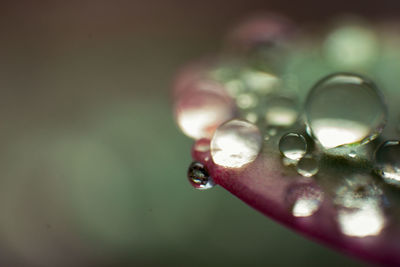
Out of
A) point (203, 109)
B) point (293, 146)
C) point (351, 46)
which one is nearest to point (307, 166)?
point (293, 146)

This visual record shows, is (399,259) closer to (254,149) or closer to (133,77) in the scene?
(254,149)

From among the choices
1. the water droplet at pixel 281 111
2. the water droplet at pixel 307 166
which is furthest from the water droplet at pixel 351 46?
the water droplet at pixel 307 166

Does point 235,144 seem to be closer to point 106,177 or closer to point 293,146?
point 293,146

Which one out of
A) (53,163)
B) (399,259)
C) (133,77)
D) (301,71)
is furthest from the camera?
(133,77)

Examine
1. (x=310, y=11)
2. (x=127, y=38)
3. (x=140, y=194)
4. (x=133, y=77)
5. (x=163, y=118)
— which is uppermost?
(x=310, y=11)

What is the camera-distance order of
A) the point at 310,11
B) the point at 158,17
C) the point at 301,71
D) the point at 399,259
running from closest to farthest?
the point at 399,259
the point at 301,71
the point at 158,17
the point at 310,11

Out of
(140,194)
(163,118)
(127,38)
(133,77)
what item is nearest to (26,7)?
(127,38)
